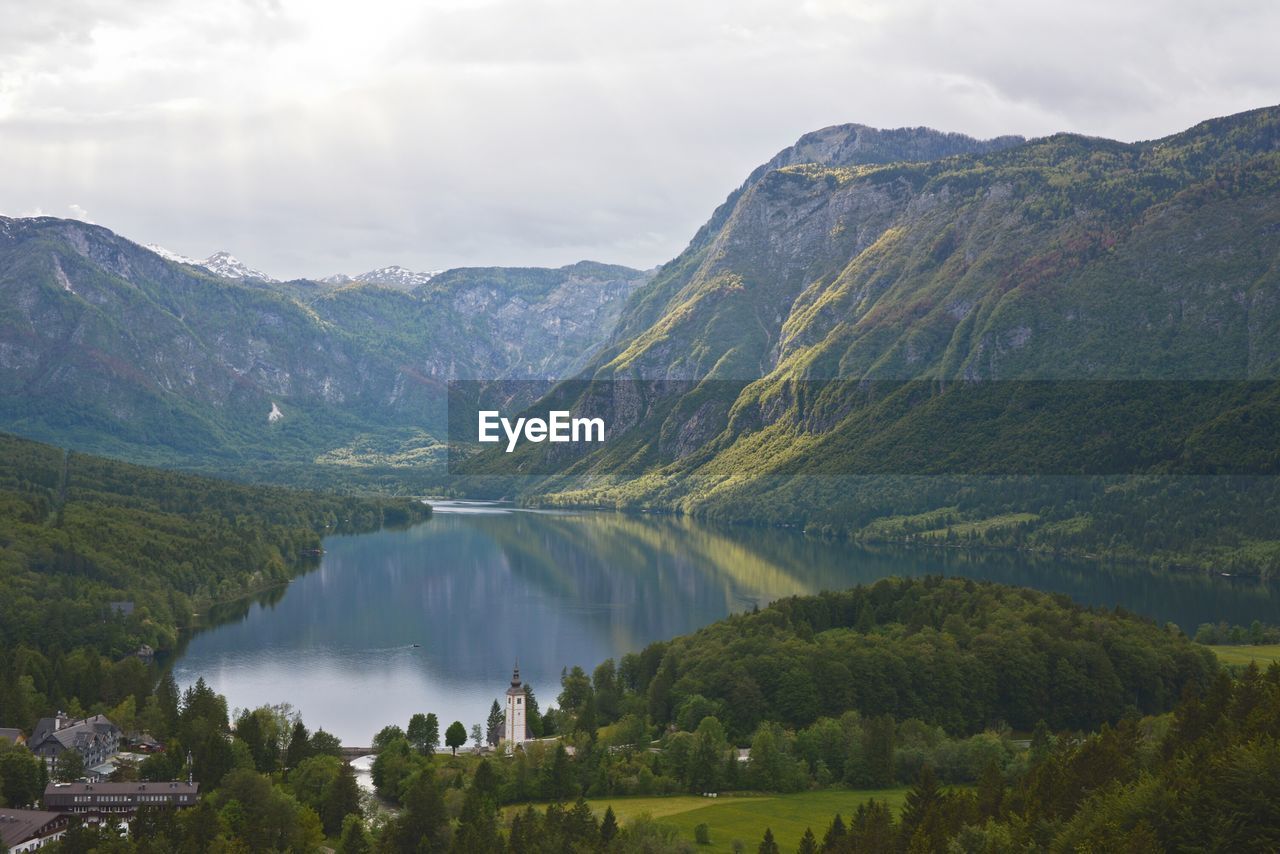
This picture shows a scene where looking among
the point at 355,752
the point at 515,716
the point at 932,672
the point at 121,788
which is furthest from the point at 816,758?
the point at 121,788

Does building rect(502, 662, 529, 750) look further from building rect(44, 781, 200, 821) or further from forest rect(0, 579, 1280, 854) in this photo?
building rect(44, 781, 200, 821)

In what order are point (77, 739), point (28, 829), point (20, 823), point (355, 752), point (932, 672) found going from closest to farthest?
point (28, 829), point (20, 823), point (77, 739), point (355, 752), point (932, 672)

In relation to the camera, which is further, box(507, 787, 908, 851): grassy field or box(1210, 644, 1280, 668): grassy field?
box(1210, 644, 1280, 668): grassy field

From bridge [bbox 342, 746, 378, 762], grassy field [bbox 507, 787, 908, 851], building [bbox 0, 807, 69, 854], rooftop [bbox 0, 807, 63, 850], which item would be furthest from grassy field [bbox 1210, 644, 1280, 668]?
rooftop [bbox 0, 807, 63, 850]

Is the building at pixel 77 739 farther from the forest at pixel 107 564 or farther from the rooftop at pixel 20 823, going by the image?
the rooftop at pixel 20 823

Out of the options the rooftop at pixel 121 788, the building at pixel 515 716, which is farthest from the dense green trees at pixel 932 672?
the rooftop at pixel 121 788

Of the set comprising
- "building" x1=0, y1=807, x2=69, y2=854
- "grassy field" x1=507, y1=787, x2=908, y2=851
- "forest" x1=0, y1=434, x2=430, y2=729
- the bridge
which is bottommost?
the bridge

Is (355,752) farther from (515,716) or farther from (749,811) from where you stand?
(749,811)
